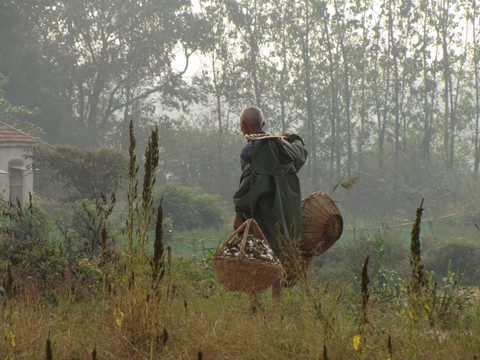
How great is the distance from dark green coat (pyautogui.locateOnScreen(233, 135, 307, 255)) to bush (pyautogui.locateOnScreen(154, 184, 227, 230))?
12402mm

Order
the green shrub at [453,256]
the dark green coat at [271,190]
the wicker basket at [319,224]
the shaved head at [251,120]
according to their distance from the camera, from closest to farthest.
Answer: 1. the dark green coat at [271,190]
2. the shaved head at [251,120]
3. the wicker basket at [319,224]
4. the green shrub at [453,256]

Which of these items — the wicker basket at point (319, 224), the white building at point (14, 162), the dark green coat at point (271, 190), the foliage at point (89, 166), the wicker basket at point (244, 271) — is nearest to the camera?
the wicker basket at point (244, 271)

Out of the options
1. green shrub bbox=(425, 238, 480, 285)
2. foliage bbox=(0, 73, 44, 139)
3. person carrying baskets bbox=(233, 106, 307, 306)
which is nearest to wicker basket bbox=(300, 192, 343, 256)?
person carrying baskets bbox=(233, 106, 307, 306)

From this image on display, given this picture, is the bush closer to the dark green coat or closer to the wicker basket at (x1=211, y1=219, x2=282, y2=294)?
the dark green coat

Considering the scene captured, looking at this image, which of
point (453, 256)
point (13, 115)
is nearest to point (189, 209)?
point (453, 256)

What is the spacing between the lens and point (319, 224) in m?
5.48

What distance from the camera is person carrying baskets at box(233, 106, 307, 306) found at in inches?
205

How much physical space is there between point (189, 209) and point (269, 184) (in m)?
13.3

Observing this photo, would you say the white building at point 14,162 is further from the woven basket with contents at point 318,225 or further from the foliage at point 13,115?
the woven basket with contents at point 318,225

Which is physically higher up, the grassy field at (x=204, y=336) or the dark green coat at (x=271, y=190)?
the dark green coat at (x=271, y=190)

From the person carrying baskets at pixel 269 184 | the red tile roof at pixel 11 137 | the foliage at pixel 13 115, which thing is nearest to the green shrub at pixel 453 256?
the person carrying baskets at pixel 269 184

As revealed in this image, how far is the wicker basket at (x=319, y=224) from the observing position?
548 cm

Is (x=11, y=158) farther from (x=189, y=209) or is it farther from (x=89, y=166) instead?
(x=189, y=209)

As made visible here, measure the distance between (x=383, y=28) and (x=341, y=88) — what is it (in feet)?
14.2
